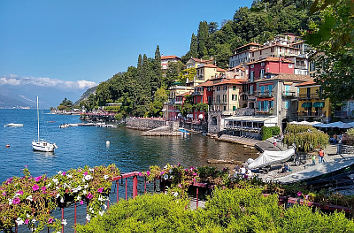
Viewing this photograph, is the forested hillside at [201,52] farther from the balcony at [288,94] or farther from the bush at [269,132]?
the bush at [269,132]

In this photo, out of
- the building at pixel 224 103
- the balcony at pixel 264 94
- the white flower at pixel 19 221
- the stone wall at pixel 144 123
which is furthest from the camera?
the stone wall at pixel 144 123

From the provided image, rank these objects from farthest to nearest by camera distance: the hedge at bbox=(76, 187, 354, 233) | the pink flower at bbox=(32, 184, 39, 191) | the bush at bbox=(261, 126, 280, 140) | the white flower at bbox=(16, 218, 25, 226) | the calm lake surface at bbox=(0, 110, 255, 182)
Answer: the bush at bbox=(261, 126, 280, 140) → the calm lake surface at bbox=(0, 110, 255, 182) → the pink flower at bbox=(32, 184, 39, 191) → the white flower at bbox=(16, 218, 25, 226) → the hedge at bbox=(76, 187, 354, 233)

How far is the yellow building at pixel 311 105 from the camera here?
35.6 metres

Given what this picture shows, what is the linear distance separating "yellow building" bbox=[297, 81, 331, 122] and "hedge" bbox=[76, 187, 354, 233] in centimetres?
3518

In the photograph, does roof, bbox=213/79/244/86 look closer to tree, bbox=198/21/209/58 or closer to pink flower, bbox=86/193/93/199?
tree, bbox=198/21/209/58

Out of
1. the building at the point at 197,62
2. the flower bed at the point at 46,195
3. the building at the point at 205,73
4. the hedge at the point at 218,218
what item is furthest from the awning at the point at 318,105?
the building at the point at 197,62

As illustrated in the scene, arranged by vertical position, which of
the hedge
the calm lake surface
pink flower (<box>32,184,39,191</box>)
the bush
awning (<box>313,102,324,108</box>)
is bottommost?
the calm lake surface

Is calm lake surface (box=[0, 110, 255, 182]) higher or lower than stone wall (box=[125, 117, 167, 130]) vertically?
lower

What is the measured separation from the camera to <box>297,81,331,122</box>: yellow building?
35.6 meters

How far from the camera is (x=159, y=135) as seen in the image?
56.1 metres

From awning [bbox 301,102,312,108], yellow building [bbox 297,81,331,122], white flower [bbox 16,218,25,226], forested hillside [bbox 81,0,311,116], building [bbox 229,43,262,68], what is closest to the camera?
white flower [bbox 16,218,25,226]

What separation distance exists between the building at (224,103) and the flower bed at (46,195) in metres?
Result: 45.5

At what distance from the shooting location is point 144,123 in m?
71.2

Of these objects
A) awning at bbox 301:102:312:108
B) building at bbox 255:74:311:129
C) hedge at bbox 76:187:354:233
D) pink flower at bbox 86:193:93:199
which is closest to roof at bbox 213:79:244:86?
building at bbox 255:74:311:129
